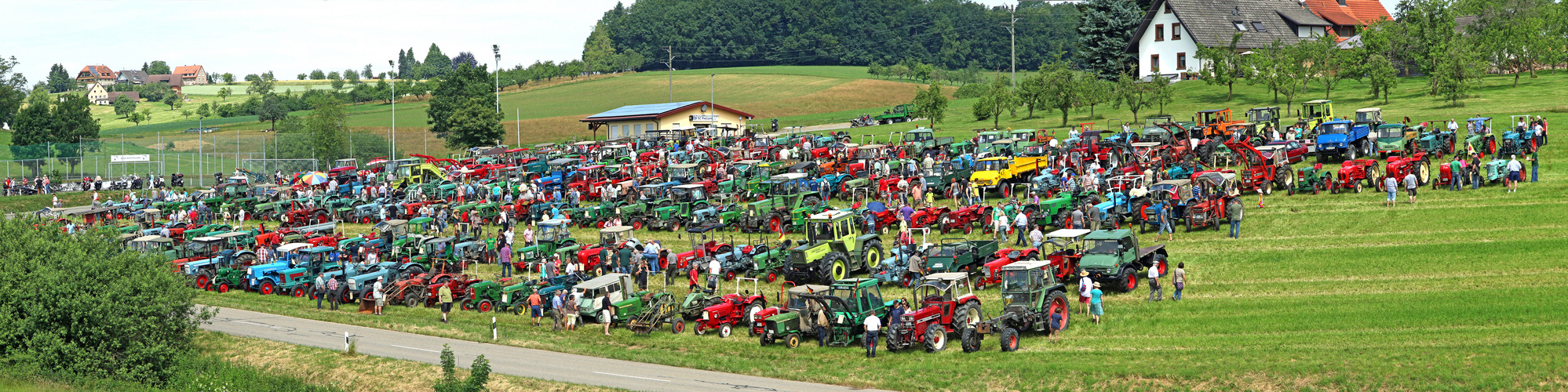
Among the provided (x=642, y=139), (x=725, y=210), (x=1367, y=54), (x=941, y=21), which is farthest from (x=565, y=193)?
(x=941, y=21)

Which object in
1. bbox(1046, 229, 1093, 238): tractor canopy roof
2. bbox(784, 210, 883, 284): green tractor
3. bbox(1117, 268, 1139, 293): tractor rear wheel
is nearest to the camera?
bbox(1117, 268, 1139, 293): tractor rear wheel

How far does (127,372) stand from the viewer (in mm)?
24375

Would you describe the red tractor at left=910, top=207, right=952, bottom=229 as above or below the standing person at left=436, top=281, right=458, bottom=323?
above

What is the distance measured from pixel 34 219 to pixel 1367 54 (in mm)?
57241

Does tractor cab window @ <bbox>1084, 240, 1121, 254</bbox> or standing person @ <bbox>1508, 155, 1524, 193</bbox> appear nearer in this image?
tractor cab window @ <bbox>1084, 240, 1121, 254</bbox>

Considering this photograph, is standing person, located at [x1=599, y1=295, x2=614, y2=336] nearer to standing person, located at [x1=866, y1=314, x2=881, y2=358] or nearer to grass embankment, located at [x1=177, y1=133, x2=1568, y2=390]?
grass embankment, located at [x1=177, y1=133, x2=1568, y2=390]

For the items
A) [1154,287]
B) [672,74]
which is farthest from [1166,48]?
[672,74]

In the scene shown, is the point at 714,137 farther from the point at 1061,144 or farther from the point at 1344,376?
the point at 1344,376

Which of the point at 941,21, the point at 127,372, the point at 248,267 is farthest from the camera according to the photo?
the point at 941,21

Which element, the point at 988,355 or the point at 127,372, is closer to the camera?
the point at 988,355

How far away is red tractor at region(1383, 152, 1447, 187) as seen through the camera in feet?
104

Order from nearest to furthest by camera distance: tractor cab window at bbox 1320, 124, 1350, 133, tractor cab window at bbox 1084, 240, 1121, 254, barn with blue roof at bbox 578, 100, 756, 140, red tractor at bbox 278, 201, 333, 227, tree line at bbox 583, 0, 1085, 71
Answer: tractor cab window at bbox 1084, 240, 1121, 254
tractor cab window at bbox 1320, 124, 1350, 133
red tractor at bbox 278, 201, 333, 227
barn with blue roof at bbox 578, 100, 756, 140
tree line at bbox 583, 0, 1085, 71

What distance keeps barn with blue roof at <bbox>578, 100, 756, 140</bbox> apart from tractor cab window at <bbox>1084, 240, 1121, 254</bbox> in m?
48.2

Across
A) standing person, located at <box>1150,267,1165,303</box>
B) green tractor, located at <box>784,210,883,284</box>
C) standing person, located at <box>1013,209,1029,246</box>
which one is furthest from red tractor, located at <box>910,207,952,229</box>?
standing person, located at <box>1150,267,1165,303</box>
